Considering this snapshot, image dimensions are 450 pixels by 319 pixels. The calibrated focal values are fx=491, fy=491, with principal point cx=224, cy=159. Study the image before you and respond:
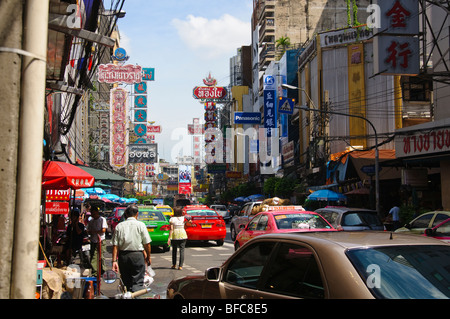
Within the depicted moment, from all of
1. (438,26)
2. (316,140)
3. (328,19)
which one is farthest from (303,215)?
(328,19)

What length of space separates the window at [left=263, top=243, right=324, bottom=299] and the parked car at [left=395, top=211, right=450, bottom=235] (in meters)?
10.8

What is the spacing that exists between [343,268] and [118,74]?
145 ft

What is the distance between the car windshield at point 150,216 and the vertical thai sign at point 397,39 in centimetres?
1064

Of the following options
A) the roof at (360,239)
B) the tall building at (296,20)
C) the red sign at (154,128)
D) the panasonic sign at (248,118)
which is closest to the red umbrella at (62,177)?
the roof at (360,239)

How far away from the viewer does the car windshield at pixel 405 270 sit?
351 cm

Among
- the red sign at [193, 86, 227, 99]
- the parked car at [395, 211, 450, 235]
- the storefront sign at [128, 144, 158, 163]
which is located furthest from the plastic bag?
the red sign at [193, 86, 227, 99]

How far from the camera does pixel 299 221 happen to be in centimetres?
1288

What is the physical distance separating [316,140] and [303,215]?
87.8ft

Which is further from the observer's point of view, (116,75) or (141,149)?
(141,149)

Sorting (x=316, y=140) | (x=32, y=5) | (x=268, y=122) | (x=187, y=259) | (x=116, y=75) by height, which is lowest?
(x=187, y=259)

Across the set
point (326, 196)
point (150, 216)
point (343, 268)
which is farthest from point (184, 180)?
point (343, 268)

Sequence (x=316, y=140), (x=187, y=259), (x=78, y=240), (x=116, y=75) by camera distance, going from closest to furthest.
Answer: (x=78, y=240)
(x=187, y=259)
(x=316, y=140)
(x=116, y=75)

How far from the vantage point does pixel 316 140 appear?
39125 mm

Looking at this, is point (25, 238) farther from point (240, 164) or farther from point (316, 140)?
point (240, 164)
